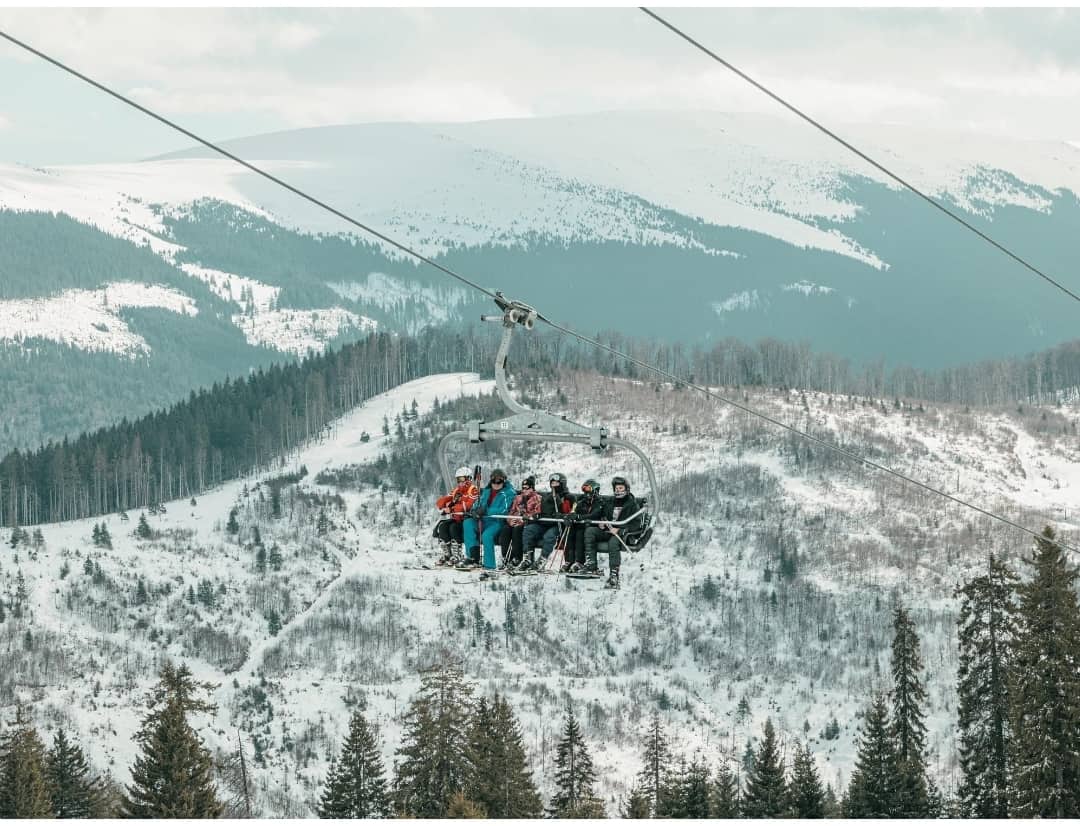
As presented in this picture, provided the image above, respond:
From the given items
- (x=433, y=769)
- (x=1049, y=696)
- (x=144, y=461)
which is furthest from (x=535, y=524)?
(x=144, y=461)

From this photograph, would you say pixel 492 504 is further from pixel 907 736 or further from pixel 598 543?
pixel 907 736

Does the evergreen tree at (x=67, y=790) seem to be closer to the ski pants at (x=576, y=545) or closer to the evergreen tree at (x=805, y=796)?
the evergreen tree at (x=805, y=796)

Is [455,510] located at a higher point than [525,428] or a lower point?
lower

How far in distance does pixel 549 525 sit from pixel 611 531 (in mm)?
1271

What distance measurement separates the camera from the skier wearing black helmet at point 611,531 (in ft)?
106

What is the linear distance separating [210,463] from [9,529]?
111 feet

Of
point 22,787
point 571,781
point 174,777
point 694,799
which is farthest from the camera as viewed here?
point 571,781

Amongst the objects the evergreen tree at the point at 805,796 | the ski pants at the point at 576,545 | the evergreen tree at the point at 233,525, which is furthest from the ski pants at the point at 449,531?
the evergreen tree at the point at 233,525

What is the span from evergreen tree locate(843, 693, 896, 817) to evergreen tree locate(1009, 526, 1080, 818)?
1267 centimetres

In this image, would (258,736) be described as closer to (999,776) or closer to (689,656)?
(689,656)

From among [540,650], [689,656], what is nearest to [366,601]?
[540,650]

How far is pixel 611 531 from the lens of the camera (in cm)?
3238

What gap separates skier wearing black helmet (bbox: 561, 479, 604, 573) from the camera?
3250 centimetres

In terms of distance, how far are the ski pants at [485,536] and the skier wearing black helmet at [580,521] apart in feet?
4.50
